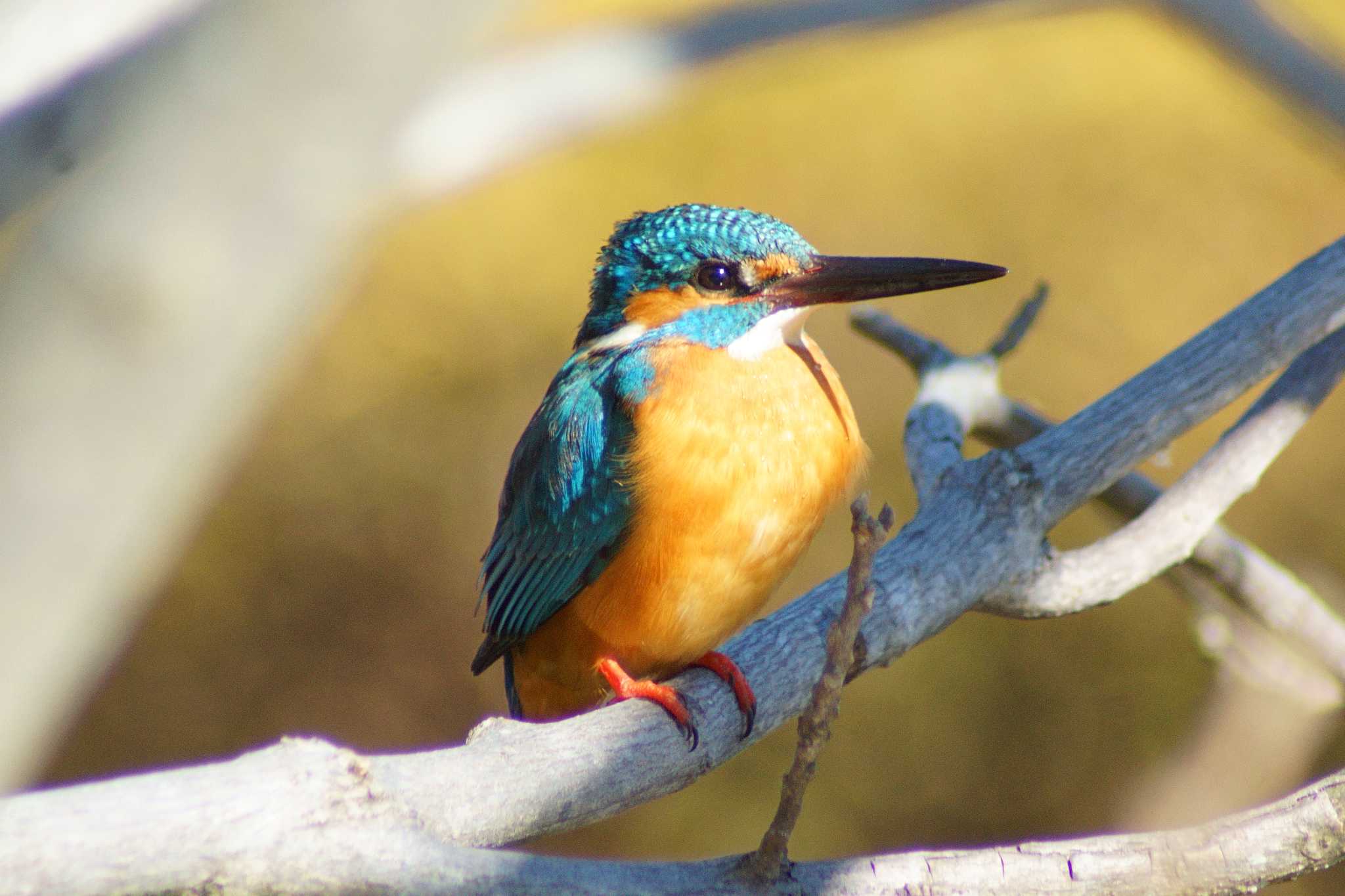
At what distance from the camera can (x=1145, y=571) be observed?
2.17 m

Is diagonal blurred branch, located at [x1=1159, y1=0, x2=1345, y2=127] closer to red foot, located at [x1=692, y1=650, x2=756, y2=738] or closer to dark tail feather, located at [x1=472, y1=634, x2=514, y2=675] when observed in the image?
red foot, located at [x1=692, y1=650, x2=756, y2=738]

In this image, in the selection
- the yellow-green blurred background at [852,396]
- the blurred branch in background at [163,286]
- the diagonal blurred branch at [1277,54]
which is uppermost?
the blurred branch in background at [163,286]

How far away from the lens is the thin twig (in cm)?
138

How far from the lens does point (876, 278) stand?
221 cm

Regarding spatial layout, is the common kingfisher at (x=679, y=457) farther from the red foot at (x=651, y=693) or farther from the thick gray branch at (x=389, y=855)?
the thick gray branch at (x=389, y=855)

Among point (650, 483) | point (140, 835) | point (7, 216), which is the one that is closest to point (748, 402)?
point (650, 483)

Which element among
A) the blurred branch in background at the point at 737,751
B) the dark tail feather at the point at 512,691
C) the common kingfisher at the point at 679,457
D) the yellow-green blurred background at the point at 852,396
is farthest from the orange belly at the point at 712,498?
the yellow-green blurred background at the point at 852,396

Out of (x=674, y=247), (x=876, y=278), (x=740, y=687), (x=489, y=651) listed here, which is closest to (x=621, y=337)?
(x=674, y=247)

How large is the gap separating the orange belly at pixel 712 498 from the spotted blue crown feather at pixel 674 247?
0.56 ft

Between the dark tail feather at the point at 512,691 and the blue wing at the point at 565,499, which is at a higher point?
the blue wing at the point at 565,499

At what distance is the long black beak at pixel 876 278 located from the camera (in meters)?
2.20

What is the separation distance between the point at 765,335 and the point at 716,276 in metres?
0.14

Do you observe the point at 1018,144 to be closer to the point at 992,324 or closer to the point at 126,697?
the point at 992,324

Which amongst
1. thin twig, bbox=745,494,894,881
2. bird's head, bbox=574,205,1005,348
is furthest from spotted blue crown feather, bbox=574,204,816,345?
thin twig, bbox=745,494,894,881
